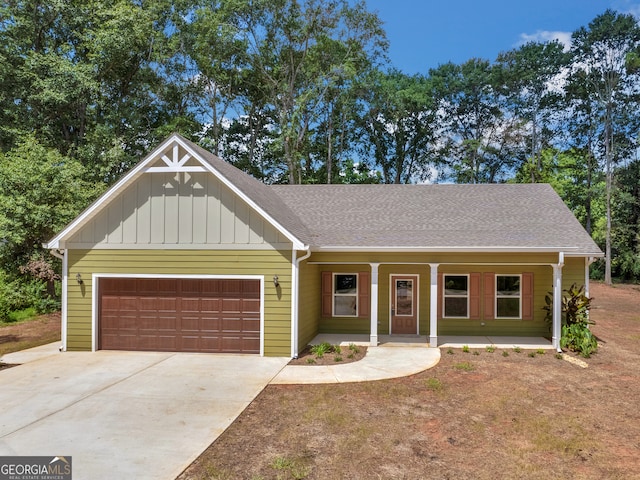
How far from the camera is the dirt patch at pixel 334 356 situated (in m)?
10.4

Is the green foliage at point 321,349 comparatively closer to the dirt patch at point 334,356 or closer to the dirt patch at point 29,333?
the dirt patch at point 334,356

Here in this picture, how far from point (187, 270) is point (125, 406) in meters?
4.36

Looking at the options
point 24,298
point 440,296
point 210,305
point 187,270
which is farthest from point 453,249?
point 24,298

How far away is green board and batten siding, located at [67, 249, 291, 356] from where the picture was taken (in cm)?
1068

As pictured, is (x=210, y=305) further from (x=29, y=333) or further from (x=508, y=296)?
(x=508, y=296)

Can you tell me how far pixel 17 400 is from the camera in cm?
740

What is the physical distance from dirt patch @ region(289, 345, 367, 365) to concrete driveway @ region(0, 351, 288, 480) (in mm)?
595

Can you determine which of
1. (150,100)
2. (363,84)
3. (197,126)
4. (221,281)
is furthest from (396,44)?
(221,281)

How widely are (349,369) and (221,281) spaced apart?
13.4 feet

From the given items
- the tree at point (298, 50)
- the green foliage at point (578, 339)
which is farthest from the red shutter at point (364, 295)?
the tree at point (298, 50)

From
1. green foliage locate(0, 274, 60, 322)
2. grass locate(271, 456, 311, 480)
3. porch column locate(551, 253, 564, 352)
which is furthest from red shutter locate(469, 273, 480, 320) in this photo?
green foliage locate(0, 274, 60, 322)

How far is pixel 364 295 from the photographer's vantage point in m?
13.6

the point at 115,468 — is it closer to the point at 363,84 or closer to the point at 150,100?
the point at 150,100

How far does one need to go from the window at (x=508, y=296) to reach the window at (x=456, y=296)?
0.98m
